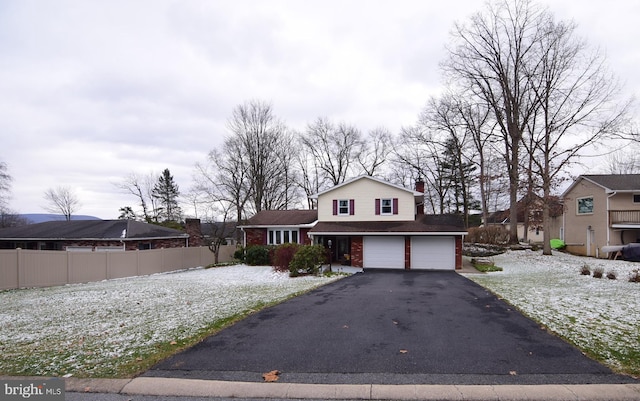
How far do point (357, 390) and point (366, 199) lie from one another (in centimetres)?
2158

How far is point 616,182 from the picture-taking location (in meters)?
27.0

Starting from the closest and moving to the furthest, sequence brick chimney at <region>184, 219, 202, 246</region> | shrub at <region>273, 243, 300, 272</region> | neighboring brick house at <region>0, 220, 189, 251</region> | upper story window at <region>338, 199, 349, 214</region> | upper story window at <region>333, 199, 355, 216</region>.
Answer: shrub at <region>273, 243, 300, 272</region> → neighboring brick house at <region>0, 220, 189, 251</region> → upper story window at <region>333, 199, 355, 216</region> → upper story window at <region>338, 199, 349, 214</region> → brick chimney at <region>184, 219, 202, 246</region>

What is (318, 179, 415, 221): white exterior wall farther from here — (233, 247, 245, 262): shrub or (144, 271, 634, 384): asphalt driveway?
(144, 271, 634, 384): asphalt driveway

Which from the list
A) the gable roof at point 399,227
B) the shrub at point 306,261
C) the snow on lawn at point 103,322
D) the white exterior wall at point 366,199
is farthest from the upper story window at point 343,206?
the snow on lawn at point 103,322

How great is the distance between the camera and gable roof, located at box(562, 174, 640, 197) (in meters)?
25.6

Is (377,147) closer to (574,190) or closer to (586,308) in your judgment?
(574,190)

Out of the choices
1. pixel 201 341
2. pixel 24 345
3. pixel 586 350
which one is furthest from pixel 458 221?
pixel 24 345

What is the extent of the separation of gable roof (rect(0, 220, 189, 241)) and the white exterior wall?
40.7ft

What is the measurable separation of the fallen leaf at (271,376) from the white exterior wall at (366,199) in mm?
20936

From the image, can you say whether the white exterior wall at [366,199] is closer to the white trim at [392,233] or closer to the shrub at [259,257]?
the white trim at [392,233]

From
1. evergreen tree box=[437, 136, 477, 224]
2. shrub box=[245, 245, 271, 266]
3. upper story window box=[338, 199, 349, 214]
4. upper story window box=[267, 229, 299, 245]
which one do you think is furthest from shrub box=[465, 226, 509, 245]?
shrub box=[245, 245, 271, 266]

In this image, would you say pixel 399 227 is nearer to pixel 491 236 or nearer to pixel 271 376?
pixel 491 236

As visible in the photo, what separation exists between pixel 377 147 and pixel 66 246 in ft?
111

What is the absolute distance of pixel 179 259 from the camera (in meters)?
25.9
